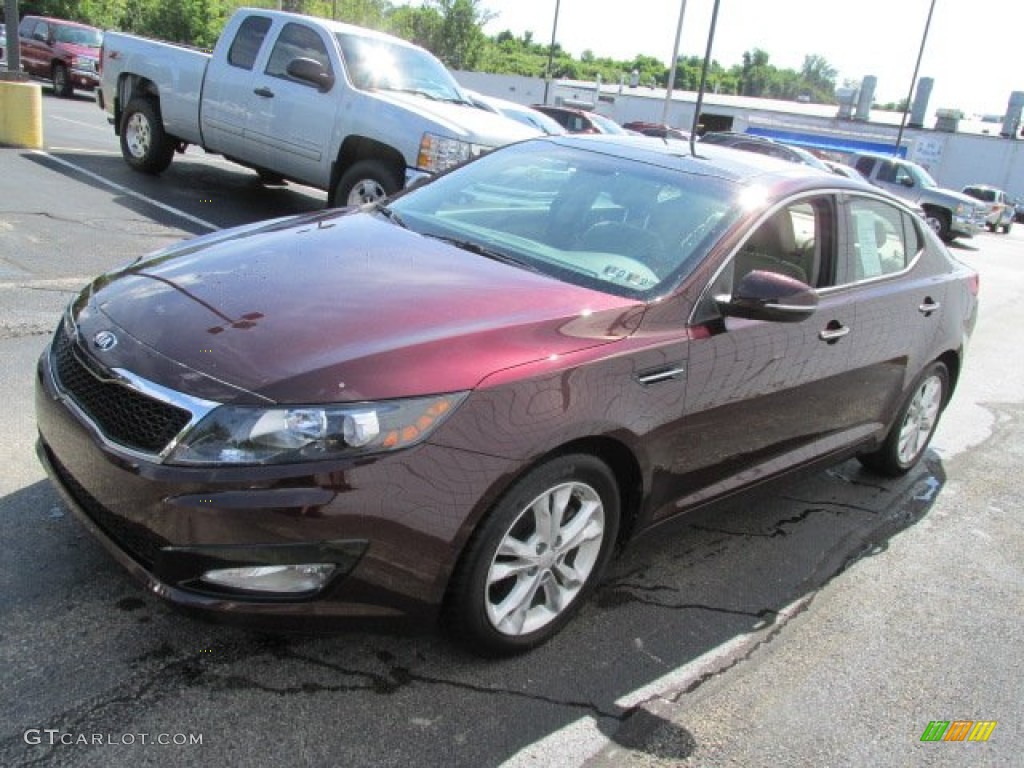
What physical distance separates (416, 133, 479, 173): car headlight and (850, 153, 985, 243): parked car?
16.2 m

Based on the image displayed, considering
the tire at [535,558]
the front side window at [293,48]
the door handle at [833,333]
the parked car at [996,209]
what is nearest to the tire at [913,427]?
the door handle at [833,333]

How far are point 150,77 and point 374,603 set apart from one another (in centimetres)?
933

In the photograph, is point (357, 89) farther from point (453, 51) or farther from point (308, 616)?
point (453, 51)

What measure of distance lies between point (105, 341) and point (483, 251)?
4.56ft

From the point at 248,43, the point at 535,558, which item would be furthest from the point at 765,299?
the point at 248,43

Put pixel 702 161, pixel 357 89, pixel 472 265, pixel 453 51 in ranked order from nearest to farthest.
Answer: pixel 472 265
pixel 702 161
pixel 357 89
pixel 453 51

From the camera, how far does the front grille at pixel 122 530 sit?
2.41 meters

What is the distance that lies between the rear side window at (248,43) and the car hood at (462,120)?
1.63 metres

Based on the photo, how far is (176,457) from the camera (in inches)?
92.4

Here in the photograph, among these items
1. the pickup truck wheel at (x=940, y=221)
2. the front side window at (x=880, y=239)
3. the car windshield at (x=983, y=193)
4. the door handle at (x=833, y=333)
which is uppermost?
the front side window at (x=880, y=239)

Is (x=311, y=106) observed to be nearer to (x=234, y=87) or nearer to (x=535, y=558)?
(x=234, y=87)

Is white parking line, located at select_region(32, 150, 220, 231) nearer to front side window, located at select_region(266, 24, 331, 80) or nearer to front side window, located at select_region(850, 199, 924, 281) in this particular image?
front side window, located at select_region(266, 24, 331, 80)

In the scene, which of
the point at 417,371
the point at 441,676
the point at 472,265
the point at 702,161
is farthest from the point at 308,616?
the point at 702,161

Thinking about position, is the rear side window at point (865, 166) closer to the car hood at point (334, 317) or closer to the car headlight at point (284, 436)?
the car hood at point (334, 317)
